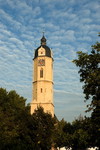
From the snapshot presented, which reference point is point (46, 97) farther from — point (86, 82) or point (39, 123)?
point (86, 82)

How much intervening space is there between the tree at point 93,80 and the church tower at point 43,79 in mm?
39339

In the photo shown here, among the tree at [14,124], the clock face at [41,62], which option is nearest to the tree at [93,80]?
the tree at [14,124]

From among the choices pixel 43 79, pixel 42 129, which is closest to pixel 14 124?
pixel 42 129

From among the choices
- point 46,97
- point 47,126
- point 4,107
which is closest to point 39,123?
point 47,126

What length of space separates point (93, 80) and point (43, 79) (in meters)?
44.4

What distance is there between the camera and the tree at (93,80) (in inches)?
861

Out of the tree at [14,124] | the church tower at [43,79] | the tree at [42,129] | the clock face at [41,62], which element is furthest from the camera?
the clock face at [41,62]

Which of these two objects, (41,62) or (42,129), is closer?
(42,129)

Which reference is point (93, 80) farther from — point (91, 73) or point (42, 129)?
point (42, 129)

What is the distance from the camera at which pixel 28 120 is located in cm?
3550

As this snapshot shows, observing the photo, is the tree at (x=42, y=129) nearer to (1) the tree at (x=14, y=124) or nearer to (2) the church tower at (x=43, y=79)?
(1) the tree at (x=14, y=124)

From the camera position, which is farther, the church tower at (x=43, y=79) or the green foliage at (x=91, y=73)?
the church tower at (x=43, y=79)

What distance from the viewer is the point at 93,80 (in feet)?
72.1

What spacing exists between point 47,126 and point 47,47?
1520 inches
